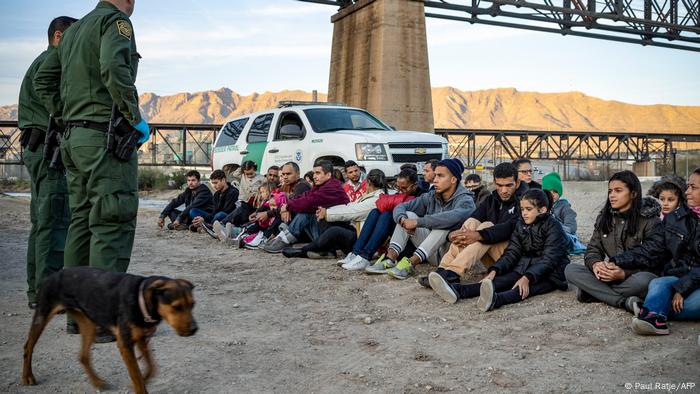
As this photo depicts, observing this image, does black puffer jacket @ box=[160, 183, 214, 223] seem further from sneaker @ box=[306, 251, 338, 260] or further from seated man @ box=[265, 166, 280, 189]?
sneaker @ box=[306, 251, 338, 260]

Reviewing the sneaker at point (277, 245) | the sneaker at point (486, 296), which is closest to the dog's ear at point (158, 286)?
the sneaker at point (486, 296)

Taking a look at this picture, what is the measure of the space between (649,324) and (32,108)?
5.31 meters

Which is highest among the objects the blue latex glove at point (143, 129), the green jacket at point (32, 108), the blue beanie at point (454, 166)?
the green jacket at point (32, 108)

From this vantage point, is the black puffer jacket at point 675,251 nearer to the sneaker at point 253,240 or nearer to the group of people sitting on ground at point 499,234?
the group of people sitting on ground at point 499,234

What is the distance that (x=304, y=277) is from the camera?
24.5 feet

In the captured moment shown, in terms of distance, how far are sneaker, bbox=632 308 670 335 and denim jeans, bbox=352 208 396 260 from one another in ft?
10.8

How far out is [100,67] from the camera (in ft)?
15.6

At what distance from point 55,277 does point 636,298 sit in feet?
13.5

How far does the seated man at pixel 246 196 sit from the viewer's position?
36.4ft

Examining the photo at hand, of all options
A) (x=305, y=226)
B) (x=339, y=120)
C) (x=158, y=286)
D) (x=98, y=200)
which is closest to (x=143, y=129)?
(x=98, y=200)

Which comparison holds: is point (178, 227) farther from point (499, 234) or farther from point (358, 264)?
point (499, 234)

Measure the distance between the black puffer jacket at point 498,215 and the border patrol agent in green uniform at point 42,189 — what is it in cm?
373

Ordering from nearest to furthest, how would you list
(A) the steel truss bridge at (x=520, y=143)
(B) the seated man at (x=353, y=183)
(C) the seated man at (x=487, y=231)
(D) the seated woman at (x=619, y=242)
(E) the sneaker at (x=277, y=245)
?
1. (D) the seated woman at (x=619, y=242)
2. (C) the seated man at (x=487, y=231)
3. (B) the seated man at (x=353, y=183)
4. (E) the sneaker at (x=277, y=245)
5. (A) the steel truss bridge at (x=520, y=143)

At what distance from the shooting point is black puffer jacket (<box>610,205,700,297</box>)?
196 inches
